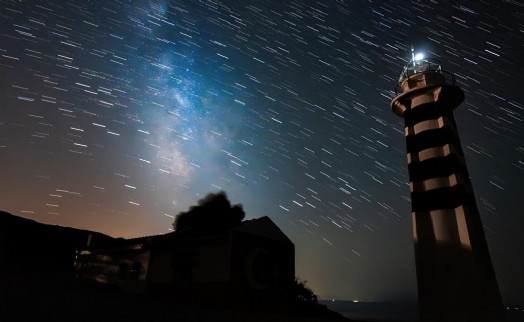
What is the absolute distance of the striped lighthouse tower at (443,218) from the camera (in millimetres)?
11578

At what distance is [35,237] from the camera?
58188 mm

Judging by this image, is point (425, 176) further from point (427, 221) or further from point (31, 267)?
point (31, 267)

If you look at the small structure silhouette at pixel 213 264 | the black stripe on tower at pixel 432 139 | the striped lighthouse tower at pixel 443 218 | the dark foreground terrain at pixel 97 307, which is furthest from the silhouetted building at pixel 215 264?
the black stripe on tower at pixel 432 139

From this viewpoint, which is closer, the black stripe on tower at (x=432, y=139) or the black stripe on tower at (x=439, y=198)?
the black stripe on tower at (x=439, y=198)

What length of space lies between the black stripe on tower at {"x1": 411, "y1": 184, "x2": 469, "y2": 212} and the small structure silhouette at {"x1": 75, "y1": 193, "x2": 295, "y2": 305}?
8.14 meters

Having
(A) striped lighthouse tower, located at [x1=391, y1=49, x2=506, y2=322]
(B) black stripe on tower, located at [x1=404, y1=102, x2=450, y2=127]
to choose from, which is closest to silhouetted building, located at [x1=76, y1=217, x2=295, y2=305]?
(A) striped lighthouse tower, located at [x1=391, y1=49, x2=506, y2=322]

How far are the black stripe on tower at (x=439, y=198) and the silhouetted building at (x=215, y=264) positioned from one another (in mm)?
8116

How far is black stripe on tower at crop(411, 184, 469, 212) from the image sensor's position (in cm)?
1268

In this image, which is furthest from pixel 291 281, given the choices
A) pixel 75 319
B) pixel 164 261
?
pixel 75 319

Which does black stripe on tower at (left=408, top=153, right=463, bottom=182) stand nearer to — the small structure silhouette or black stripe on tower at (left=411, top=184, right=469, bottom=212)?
black stripe on tower at (left=411, top=184, right=469, bottom=212)

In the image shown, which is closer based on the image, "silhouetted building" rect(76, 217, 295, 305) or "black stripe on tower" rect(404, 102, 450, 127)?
"black stripe on tower" rect(404, 102, 450, 127)

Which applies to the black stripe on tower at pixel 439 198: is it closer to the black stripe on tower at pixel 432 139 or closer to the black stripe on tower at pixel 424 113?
the black stripe on tower at pixel 432 139

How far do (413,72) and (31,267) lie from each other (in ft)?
183

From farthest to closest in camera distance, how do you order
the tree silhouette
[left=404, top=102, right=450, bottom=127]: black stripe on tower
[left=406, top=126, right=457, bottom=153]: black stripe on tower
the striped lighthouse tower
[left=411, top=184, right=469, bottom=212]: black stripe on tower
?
the tree silhouette → [left=404, top=102, right=450, bottom=127]: black stripe on tower → [left=406, top=126, right=457, bottom=153]: black stripe on tower → [left=411, top=184, right=469, bottom=212]: black stripe on tower → the striped lighthouse tower
